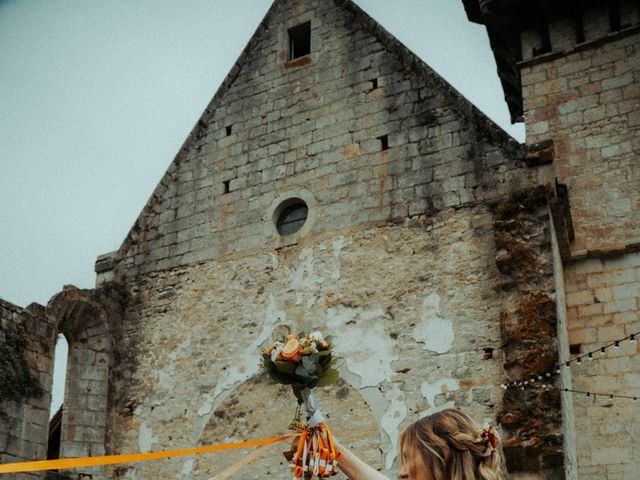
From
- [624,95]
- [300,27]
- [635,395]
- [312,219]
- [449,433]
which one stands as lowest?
[449,433]

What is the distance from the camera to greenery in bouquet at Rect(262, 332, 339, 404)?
550 centimetres

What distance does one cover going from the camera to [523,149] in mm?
10227

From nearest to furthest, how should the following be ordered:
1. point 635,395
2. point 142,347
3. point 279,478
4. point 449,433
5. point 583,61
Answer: point 449,433 < point 279,478 < point 635,395 < point 142,347 < point 583,61

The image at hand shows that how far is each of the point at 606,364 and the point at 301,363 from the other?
21.5 ft

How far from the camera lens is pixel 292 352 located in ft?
18.0

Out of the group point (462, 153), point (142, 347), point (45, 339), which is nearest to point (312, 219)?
point (462, 153)

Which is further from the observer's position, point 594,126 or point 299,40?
point 299,40

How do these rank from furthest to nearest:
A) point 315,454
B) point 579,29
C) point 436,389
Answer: point 579,29 < point 436,389 < point 315,454

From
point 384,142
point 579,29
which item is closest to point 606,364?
point 384,142

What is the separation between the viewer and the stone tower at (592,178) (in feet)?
35.3

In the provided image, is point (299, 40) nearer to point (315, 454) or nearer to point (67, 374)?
point (67, 374)

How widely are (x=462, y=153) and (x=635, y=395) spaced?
Answer: 3.36 meters

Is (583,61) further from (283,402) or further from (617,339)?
(283,402)

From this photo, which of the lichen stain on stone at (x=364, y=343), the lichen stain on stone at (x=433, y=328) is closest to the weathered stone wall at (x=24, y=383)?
the lichen stain on stone at (x=364, y=343)
